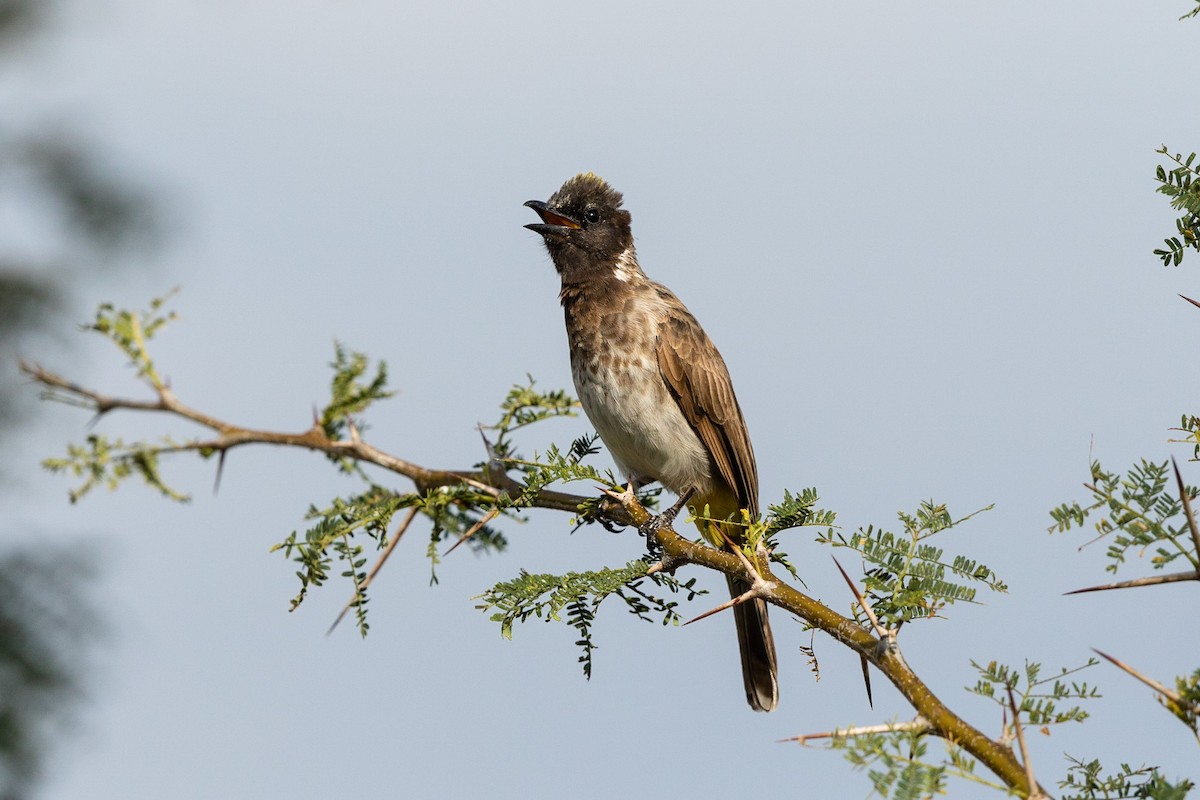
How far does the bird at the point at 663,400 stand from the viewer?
5.27 m

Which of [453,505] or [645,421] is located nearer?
[453,505]

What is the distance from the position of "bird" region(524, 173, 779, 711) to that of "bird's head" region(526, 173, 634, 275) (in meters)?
0.01

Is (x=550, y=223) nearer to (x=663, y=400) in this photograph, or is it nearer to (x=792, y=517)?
(x=663, y=400)

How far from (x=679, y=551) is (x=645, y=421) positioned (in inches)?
81.5

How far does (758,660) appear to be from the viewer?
504cm

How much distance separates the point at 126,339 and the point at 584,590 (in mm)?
1176

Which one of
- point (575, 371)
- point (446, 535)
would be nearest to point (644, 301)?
point (575, 371)

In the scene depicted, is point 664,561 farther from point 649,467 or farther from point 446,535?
point 649,467

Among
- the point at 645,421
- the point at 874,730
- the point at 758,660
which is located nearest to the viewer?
the point at 874,730

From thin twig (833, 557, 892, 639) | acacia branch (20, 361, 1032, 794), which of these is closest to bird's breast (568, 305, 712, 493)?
acacia branch (20, 361, 1032, 794)

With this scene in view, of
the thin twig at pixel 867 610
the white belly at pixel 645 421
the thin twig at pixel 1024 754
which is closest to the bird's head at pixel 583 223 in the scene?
the white belly at pixel 645 421

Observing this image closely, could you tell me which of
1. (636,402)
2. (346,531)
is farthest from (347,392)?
(636,402)

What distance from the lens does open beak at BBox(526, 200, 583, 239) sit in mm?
5664

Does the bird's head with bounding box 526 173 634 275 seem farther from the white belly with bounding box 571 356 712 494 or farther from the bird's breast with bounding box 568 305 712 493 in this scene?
the white belly with bounding box 571 356 712 494
